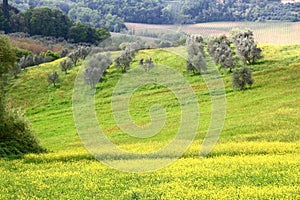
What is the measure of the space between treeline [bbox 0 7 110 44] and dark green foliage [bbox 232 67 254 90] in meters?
106

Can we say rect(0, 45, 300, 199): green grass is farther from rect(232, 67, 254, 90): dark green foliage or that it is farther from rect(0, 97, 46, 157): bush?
rect(0, 97, 46, 157): bush

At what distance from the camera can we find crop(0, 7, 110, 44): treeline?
178 m

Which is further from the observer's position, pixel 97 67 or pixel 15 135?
pixel 97 67

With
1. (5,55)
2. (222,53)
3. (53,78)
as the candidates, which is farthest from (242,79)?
(5,55)

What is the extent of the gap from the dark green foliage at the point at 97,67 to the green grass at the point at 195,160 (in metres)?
10.6

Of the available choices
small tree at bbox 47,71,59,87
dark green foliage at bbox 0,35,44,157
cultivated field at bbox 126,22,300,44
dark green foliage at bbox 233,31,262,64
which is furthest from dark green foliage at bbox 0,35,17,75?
cultivated field at bbox 126,22,300,44

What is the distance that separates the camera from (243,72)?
248 ft

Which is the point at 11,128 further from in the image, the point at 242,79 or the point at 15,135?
the point at 242,79

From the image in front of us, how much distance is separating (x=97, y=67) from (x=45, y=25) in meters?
95.7

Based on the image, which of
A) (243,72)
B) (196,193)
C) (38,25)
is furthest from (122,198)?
(38,25)

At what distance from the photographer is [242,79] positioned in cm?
7506

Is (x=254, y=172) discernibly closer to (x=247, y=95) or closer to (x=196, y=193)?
(x=196, y=193)

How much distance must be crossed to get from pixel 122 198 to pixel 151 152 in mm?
12368

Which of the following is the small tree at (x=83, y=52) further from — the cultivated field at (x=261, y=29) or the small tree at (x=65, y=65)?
the cultivated field at (x=261, y=29)
